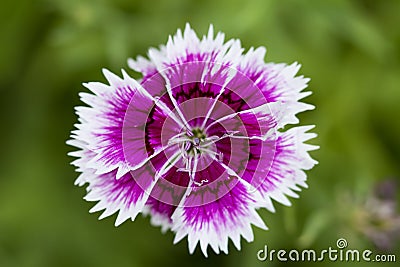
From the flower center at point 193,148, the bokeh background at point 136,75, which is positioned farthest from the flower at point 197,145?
the bokeh background at point 136,75

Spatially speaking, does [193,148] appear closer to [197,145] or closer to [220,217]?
[197,145]

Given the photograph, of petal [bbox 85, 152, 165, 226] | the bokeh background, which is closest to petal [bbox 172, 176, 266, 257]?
petal [bbox 85, 152, 165, 226]

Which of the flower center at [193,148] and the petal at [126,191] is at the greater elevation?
the flower center at [193,148]

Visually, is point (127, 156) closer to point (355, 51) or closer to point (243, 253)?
point (243, 253)

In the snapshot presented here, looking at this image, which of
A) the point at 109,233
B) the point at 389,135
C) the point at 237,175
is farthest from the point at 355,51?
the point at 237,175

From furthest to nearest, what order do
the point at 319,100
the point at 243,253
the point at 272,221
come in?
the point at 319,100 < the point at 243,253 < the point at 272,221

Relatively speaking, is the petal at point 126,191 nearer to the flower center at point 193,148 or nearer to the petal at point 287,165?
the flower center at point 193,148
